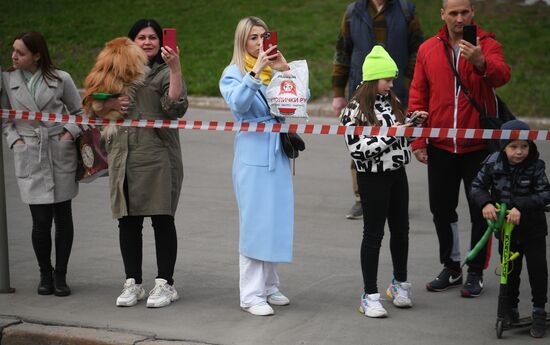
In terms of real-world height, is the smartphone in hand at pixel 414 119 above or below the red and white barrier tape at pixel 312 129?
above

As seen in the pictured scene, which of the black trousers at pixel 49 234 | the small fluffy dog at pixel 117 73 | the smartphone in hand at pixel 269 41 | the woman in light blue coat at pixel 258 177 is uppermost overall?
the smartphone in hand at pixel 269 41

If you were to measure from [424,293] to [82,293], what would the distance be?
7.73 feet

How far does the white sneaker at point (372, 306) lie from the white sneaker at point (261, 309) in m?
0.59

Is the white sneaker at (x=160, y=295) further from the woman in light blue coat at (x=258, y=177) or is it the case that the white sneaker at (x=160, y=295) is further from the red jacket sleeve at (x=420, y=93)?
the red jacket sleeve at (x=420, y=93)

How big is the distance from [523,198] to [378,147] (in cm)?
92

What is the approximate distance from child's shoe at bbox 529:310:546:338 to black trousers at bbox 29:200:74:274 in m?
3.19

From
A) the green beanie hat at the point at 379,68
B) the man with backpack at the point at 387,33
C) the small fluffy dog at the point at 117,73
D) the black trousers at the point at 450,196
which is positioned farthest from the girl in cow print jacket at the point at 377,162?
the man with backpack at the point at 387,33

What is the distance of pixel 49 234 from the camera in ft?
23.9

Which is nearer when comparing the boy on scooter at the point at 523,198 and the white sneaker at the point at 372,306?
the boy on scooter at the point at 523,198

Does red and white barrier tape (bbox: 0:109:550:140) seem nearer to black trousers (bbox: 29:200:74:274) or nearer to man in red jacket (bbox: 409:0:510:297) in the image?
man in red jacket (bbox: 409:0:510:297)

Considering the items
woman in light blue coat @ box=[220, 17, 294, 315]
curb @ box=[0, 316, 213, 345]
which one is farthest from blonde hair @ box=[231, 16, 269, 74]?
curb @ box=[0, 316, 213, 345]

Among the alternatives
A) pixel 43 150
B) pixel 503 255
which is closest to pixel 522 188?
pixel 503 255

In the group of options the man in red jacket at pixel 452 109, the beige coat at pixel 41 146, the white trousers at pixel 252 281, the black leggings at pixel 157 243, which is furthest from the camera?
the beige coat at pixel 41 146

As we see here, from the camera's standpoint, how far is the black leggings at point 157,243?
6910 mm
